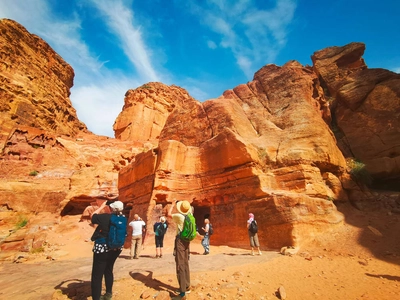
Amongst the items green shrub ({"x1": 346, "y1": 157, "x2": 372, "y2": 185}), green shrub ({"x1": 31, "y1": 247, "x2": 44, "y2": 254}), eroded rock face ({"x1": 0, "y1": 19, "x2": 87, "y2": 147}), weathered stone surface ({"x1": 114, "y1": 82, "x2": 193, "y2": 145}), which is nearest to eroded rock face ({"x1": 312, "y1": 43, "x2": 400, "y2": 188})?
green shrub ({"x1": 346, "y1": 157, "x2": 372, "y2": 185})

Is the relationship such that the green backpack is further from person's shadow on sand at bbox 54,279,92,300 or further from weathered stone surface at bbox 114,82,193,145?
weathered stone surface at bbox 114,82,193,145

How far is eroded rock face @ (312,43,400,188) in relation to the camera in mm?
13664

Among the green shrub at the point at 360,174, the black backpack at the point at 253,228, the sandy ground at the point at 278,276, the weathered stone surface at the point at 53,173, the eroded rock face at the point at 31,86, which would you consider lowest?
the sandy ground at the point at 278,276

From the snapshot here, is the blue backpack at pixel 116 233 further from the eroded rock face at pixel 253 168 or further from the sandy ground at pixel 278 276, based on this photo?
the eroded rock face at pixel 253 168

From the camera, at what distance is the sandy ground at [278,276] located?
14.5 feet

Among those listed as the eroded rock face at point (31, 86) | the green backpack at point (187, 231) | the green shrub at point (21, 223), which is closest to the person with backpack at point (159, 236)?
the green backpack at point (187, 231)

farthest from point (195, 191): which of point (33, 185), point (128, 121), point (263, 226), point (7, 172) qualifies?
point (128, 121)

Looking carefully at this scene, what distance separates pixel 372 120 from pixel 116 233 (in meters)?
18.2

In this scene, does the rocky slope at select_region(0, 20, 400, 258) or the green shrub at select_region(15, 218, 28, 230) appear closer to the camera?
the rocky slope at select_region(0, 20, 400, 258)

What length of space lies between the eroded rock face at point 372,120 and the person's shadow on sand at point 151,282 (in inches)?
570

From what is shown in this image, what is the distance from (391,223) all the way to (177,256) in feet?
29.4

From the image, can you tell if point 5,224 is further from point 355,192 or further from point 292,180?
point 355,192

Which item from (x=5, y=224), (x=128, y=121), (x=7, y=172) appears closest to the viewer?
(x=5, y=224)

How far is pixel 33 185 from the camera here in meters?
20.0
